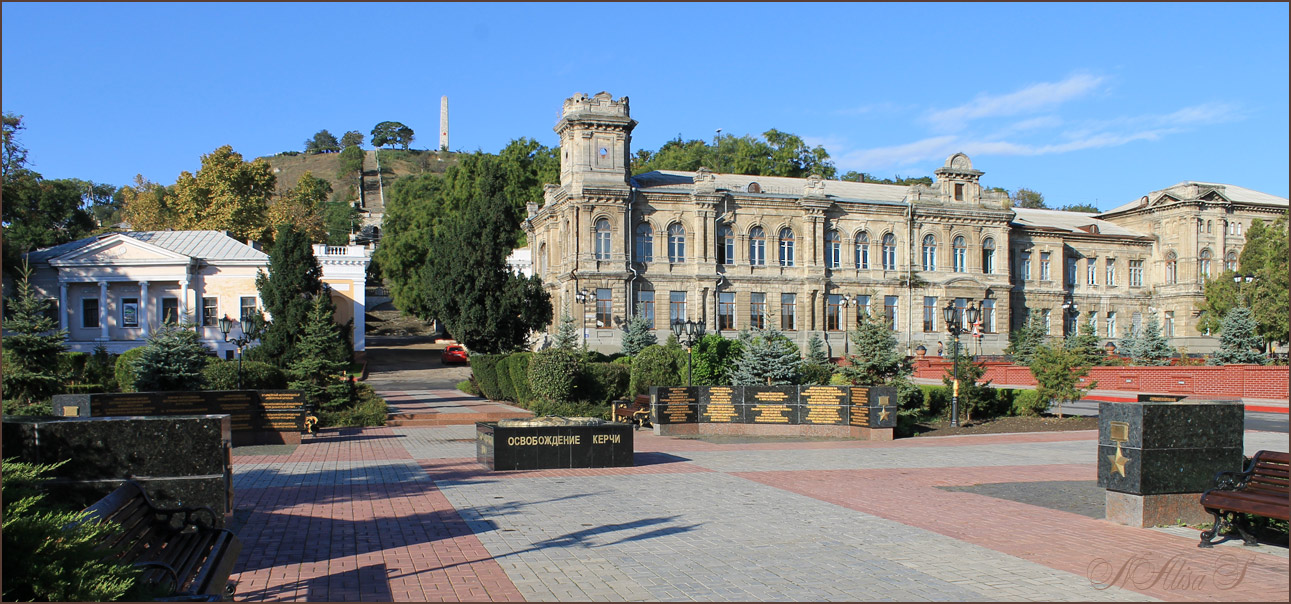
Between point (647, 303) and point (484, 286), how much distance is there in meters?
14.4

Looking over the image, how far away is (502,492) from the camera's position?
1297 cm

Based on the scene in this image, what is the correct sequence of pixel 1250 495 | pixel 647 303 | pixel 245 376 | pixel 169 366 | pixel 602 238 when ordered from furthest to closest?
pixel 647 303 → pixel 602 238 → pixel 245 376 → pixel 169 366 → pixel 1250 495

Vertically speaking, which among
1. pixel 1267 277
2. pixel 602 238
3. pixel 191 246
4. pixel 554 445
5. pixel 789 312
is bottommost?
pixel 554 445

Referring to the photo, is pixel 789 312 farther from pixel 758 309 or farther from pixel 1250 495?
pixel 1250 495

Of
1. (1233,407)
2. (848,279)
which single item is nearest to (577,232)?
(848,279)

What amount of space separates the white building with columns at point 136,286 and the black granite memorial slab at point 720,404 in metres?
34.2

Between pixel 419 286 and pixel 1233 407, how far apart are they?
200ft

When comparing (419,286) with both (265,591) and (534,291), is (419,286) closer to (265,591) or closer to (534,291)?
(534,291)

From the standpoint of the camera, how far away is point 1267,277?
2064 inches

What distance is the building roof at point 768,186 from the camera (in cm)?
5532

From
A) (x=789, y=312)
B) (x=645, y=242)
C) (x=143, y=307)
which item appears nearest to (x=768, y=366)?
(x=645, y=242)

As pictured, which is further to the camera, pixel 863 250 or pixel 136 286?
pixel 863 250

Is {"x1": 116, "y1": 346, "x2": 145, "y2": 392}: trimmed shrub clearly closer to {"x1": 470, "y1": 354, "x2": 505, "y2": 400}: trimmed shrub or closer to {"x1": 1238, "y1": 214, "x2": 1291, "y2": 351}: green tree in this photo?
{"x1": 470, "y1": 354, "x2": 505, "y2": 400}: trimmed shrub

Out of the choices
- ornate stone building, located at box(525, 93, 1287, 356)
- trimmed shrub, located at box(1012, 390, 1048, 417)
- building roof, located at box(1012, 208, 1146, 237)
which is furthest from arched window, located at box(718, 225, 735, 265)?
trimmed shrub, located at box(1012, 390, 1048, 417)
